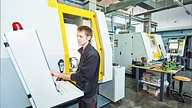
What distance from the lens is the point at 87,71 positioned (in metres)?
1.19

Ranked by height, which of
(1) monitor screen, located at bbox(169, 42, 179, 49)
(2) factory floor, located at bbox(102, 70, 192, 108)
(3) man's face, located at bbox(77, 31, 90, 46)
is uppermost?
(3) man's face, located at bbox(77, 31, 90, 46)

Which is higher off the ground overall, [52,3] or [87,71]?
[52,3]

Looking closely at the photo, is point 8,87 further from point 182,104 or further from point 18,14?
point 182,104

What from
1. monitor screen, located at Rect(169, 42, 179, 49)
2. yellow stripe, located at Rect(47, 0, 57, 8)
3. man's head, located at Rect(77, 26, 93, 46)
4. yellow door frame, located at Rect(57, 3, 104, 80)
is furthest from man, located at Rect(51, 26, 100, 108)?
monitor screen, located at Rect(169, 42, 179, 49)

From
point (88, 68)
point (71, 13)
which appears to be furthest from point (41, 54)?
point (71, 13)

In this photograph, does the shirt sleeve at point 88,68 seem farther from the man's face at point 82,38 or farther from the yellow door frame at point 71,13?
the yellow door frame at point 71,13

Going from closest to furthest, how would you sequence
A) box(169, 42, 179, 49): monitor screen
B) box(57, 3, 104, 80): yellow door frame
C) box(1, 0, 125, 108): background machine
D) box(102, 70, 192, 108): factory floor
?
box(1, 0, 125, 108): background machine, box(57, 3, 104, 80): yellow door frame, box(102, 70, 192, 108): factory floor, box(169, 42, 179, 49): monitor screen

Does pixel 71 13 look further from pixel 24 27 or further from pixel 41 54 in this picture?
pixel 41 54

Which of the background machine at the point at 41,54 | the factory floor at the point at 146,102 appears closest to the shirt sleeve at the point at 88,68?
the background machine at the point at 41,54

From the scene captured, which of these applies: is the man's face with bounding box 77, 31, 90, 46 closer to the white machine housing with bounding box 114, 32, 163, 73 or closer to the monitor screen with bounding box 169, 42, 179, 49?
the white machine housing with bounding box 114, 32, 163, 73

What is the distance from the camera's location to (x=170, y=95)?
312 cm

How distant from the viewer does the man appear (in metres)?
1.19

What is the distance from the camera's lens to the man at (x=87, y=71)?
119cm

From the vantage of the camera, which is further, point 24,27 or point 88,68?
point 24,27
